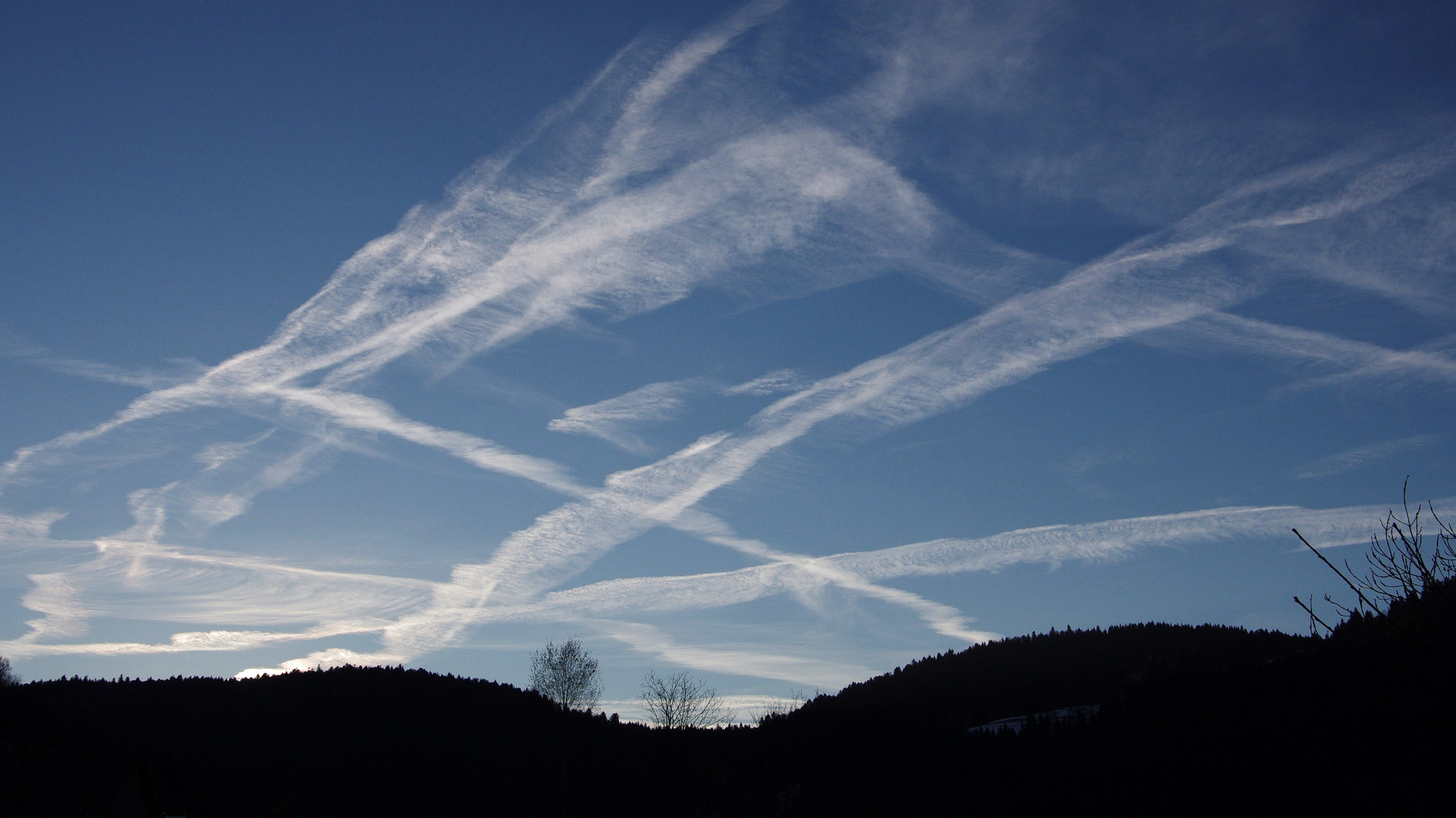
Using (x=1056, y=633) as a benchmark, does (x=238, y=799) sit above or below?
below

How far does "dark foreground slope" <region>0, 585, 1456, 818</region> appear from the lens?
249 ft

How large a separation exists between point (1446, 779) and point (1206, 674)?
385 ft

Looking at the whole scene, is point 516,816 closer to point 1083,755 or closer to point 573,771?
point 573,771

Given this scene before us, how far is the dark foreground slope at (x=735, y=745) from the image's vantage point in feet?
249

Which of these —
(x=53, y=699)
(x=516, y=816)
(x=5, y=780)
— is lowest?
(x=516, y=816)

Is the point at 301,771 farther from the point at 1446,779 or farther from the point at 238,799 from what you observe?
the point at 1446,779

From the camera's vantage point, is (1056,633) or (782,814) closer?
(782,814)

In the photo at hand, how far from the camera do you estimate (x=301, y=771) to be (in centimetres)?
9406

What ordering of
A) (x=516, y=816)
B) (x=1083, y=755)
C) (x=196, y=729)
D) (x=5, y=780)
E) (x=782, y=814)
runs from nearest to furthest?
(x=5, y=780) → (x=782, y=814) → (x=1083, y=755) → (x=516, y=816) → (x=196, y=729)

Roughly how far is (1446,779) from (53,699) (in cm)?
13102

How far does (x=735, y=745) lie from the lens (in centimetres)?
11181

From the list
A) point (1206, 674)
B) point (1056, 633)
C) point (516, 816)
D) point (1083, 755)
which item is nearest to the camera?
point (1083, 755)

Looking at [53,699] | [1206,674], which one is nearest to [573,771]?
[53,699]

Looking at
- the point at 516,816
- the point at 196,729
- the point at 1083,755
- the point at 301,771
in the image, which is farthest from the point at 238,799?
the point at 1083,755
